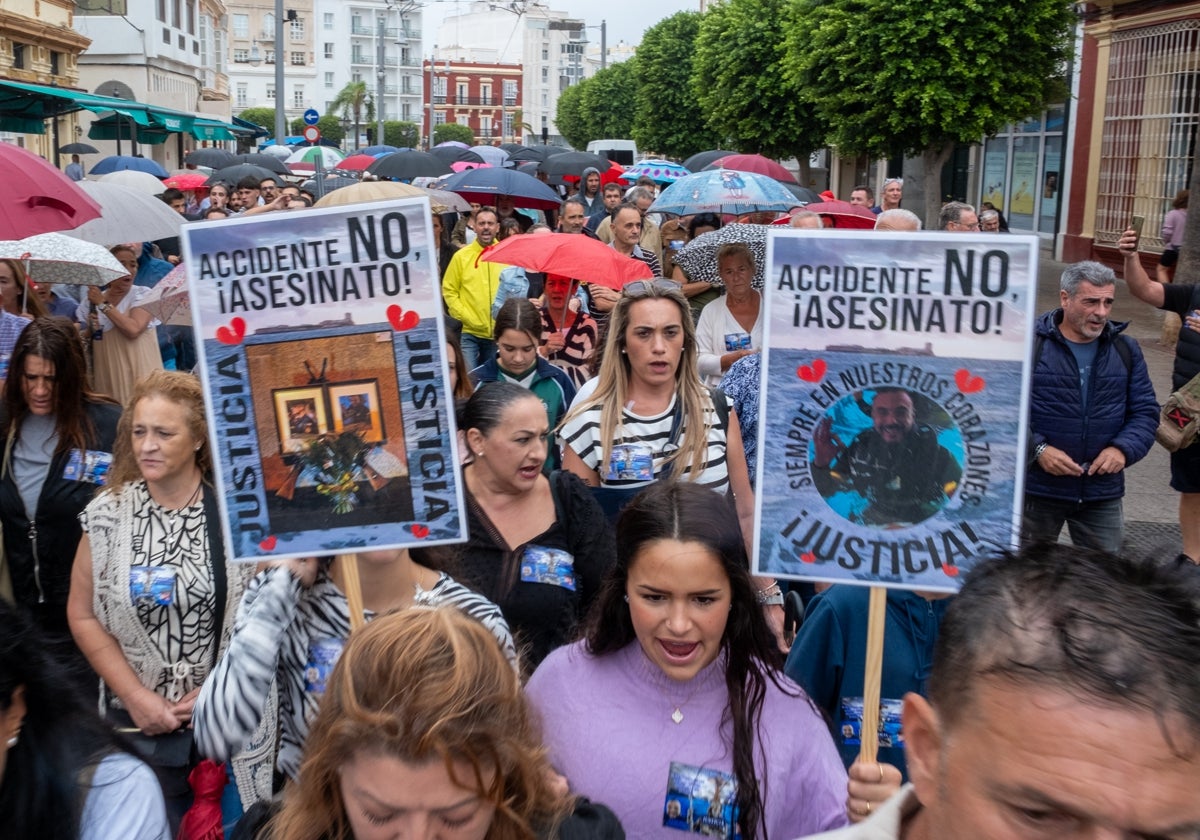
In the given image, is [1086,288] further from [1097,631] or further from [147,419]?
[1097,631]

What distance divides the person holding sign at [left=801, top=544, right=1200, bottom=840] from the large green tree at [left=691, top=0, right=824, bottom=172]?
2670 cm

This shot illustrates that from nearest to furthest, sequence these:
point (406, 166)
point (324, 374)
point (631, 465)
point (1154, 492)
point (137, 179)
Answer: point (324, 374) → point (631, 465) → point (1154, 492) → point (137, 179) → point (406, 166)

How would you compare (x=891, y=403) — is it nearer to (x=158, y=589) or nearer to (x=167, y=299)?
(x=158, y=589)

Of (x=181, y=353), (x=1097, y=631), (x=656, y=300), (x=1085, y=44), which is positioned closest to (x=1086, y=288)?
(x=656, y=300)

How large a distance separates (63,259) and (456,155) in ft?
69.4

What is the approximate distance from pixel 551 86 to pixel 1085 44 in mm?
133170

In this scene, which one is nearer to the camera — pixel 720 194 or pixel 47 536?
pixel 47 536

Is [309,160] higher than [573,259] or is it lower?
higher

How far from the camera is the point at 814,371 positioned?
10.3 ft

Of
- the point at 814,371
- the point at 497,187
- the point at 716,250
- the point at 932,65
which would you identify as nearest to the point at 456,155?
the point at 932,65

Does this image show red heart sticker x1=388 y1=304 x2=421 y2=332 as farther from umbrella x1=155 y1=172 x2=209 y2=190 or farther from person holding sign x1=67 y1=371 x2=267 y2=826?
umbrella x1=155 y1=172 x2=209 y2=190

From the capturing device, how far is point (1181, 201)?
15.9 m

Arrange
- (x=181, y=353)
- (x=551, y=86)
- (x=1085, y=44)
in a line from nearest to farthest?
(x=181, y=353), (x=1085, y=44), (x=551, y=86)

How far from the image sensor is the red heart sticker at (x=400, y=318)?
3256 millimetres
